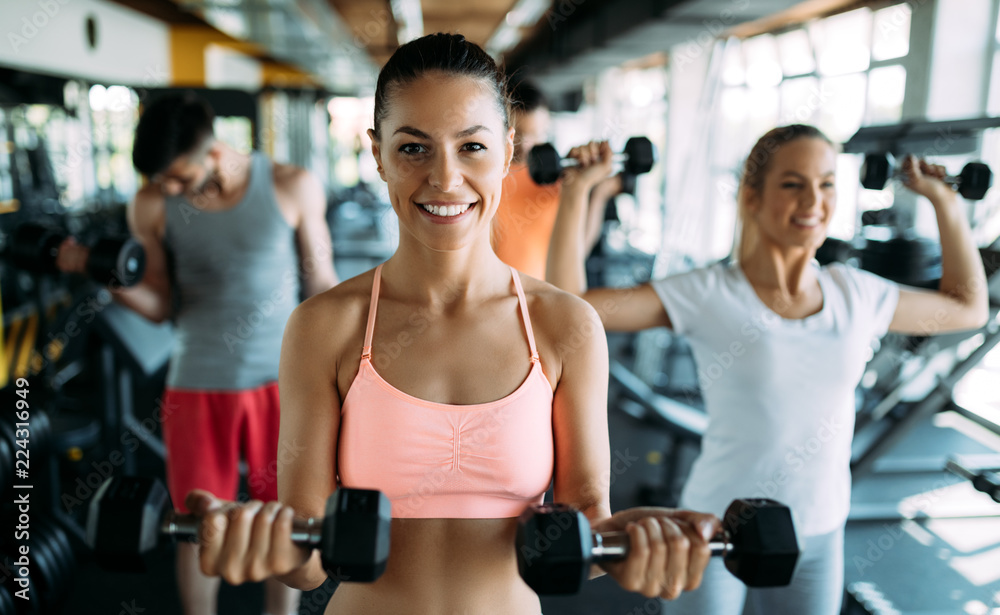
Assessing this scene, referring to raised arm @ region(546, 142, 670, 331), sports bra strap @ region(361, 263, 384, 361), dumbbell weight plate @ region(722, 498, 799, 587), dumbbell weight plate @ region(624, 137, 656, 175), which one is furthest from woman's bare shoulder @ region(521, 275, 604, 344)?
dumbbell weight plate @ region(624, 137, 656, 175)

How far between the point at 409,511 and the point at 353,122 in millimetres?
10284

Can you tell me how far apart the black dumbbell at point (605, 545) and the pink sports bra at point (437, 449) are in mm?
177

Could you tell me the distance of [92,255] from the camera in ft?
6.26

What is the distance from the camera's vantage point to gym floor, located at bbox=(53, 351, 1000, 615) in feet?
8.02

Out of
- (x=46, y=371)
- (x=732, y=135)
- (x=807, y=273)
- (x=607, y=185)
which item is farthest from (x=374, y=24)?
(x=807, y=273)

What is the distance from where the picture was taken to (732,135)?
6875 millimetres

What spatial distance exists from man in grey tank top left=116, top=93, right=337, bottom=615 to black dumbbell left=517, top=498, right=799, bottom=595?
4.11 feet

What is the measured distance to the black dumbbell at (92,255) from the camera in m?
1.83

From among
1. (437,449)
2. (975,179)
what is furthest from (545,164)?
(975,179)

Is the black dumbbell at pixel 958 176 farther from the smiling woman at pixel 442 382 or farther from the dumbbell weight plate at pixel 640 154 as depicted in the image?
the smiling woman at pixel 442 382

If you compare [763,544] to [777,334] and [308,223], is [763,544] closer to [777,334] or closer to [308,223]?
[777,334]

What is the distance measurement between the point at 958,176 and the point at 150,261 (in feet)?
7.02

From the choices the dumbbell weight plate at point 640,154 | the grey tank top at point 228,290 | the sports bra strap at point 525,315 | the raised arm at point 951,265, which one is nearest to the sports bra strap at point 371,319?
the sports bra strap at point 525,315

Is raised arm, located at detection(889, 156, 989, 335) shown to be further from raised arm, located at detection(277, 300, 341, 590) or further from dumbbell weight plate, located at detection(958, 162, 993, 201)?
raised arm, located at detection(277, 300, 341, 590)
